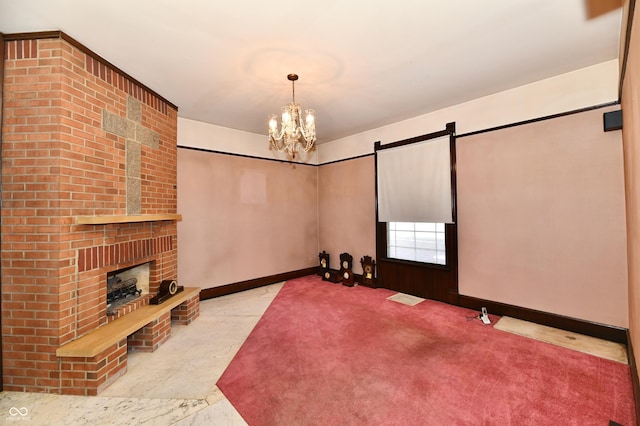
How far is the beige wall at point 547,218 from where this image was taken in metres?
2.79

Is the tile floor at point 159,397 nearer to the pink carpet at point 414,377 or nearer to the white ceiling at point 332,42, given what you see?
the pink carpet at point 414,377

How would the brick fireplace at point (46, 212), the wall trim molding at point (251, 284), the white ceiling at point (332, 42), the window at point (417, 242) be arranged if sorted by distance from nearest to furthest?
the white ceiling at point (332, 42), the brick fireplace at point (46, 212), the window at point (417, 242), the wall trim molding at point (251, 284)

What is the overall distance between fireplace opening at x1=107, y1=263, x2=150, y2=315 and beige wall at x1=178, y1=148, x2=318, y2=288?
0.87 m

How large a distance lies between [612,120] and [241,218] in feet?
16.0

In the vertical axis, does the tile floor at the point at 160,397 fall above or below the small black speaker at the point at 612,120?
below

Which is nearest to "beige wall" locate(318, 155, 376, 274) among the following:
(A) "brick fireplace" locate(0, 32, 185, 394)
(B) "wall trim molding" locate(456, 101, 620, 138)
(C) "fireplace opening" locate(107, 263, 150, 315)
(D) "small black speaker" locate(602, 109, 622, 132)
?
(B) "wall trim molding" locate(456, 101, 620, 138)

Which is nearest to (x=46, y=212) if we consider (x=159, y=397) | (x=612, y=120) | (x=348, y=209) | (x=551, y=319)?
(x=159, y=397)

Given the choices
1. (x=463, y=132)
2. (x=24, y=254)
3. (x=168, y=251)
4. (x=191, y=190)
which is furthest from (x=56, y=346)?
(x=463, y=132)

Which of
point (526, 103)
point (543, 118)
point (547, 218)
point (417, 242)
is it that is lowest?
point (417, 242)

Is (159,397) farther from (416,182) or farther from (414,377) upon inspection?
(416,182)

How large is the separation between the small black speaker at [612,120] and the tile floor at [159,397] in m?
4.15

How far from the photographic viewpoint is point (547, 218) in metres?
3.14

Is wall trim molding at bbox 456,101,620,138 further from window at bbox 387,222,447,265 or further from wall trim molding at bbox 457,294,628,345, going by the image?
wall trim molding at bbox 457,294,628,345

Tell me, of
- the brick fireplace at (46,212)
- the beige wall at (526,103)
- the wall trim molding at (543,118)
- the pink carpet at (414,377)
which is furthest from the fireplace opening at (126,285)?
the wall trim molding at (543,118)
